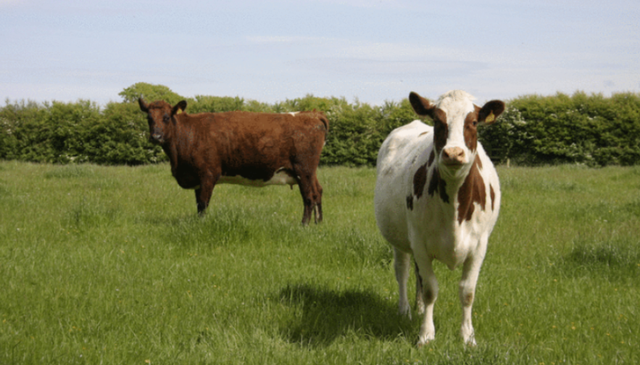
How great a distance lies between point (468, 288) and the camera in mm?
3908

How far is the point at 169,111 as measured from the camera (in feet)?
29.0

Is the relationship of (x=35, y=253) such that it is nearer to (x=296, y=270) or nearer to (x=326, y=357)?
(x=296, y=270)

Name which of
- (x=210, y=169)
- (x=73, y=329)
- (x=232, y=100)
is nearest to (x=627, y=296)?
(x=73, y=329)

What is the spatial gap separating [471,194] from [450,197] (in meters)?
0.16

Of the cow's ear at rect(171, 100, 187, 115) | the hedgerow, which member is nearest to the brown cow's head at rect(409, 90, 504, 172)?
the cow's ear at rect(171, 100, 187, 115)

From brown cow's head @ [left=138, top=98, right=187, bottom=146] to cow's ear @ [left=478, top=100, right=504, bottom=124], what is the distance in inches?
238

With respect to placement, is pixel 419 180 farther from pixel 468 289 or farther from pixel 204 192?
pixel 204 192

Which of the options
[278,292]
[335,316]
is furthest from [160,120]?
[335,316]

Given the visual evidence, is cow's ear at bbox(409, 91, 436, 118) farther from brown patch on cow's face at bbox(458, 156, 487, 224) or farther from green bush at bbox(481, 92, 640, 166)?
green bush at bbox(481, 92, 640, 166)

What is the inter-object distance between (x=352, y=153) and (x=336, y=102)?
4409 millimetres

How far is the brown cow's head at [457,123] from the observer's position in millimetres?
3258

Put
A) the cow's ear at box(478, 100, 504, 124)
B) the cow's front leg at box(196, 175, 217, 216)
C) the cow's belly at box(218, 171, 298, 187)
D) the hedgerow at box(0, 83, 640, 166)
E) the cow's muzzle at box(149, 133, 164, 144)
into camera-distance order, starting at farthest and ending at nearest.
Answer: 1. the hedgerow at box(0, 83, 640, 166)
2. the cow's belly at box(218, 171, 298, 187)
3. the cow's front leg at box(196, 175, 217, 216)
4. the cow's muzzle at box(149, 133, 164, 144)
5. the cow's ear at box(478, 100, 504, 124)

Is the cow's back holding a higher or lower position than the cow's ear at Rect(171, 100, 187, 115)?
lower

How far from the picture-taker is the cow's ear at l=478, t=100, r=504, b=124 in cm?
357
